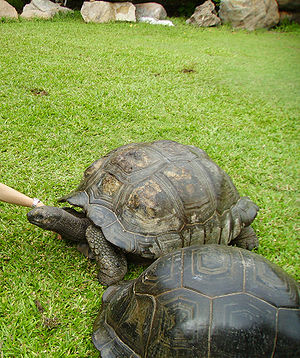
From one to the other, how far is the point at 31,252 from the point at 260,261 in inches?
66.4

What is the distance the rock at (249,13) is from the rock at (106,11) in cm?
305

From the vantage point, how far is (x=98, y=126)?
4.38 metres

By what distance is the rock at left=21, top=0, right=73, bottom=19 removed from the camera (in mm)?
9367

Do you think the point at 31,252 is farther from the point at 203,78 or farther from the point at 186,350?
the point at 203,78

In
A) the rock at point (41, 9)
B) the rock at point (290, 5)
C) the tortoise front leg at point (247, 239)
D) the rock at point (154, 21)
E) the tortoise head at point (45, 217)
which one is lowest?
the tortoise front leg at point (247, 239)

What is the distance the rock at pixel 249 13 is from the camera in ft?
34.6

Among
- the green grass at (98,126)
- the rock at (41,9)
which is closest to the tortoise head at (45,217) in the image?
the green grass at (98,126)

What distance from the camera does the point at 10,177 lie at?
3.33 metres

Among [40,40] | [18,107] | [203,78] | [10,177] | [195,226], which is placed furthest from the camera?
[40,40]

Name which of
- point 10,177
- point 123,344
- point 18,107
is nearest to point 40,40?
point 18,107

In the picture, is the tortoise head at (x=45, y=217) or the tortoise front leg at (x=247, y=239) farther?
the tortoise front leg at (x=247, y=239)

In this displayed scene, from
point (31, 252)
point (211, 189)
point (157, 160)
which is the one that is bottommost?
point (31, 252)

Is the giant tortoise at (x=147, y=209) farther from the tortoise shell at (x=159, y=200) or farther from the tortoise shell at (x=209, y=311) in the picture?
the tortoise shell at (x=209, y=311)

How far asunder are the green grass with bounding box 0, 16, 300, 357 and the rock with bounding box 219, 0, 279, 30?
225cm
